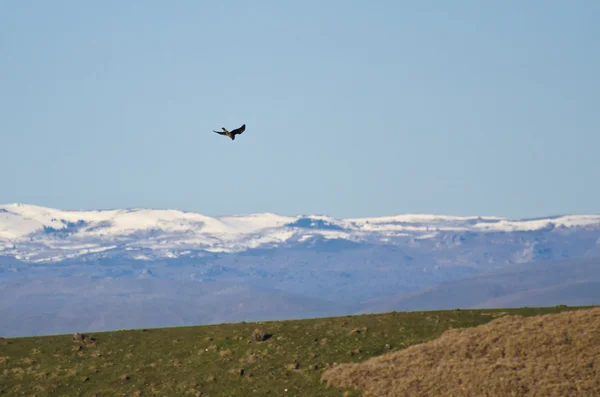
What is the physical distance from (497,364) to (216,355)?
1026 inches

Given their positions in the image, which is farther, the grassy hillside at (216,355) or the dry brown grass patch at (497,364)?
the grassy hillside at (216,355)

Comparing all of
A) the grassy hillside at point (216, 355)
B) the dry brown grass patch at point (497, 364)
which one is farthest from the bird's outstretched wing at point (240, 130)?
the dry brown grass patch at point (497, 364)

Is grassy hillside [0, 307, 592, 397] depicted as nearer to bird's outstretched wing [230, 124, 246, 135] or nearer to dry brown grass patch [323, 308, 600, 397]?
dry brown grass patch [323, 308, 600, 397]

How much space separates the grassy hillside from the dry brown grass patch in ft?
11.0

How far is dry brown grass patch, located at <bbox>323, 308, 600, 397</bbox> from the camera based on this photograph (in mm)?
70812

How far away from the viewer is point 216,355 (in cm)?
9025

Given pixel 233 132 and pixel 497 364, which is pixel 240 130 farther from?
pixel 497 364

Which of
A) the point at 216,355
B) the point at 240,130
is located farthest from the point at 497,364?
the point at 216,355

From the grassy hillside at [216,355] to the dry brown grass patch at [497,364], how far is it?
132 inches

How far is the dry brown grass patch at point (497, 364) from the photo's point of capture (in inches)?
2788

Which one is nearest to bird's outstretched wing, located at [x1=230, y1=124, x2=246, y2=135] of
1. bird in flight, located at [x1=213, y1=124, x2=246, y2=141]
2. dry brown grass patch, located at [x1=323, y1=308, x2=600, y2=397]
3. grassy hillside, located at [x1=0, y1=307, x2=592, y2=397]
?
bird in flight, located at [x1=213, y1=124, x2=246, y2=141]

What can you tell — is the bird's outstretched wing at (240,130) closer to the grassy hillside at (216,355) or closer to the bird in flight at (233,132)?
the bird in flight at (233,132)

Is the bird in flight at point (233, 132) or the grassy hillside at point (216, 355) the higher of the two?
the bird in flight at point (233, 132)

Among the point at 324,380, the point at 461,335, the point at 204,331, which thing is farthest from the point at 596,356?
the point at 204,331
